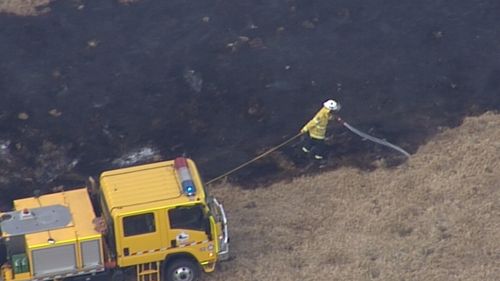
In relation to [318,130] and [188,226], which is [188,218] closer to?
[188,226]

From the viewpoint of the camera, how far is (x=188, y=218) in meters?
23.2

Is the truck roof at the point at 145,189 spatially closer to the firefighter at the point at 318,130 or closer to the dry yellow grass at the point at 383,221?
the dry yellow grass at the point at 383,221

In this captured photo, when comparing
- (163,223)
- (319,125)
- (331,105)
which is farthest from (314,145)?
(163,223)

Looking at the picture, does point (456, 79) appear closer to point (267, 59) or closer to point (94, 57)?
point (267, 59)

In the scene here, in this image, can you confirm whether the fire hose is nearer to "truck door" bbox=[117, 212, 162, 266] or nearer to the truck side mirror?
the truck side mirror

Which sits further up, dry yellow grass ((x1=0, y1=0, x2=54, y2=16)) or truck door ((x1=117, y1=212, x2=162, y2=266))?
dry yellow grass ((x1=0, y1=0, x2=54, y2=16))

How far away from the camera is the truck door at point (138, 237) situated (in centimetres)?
2286

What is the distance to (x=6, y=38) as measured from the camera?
32.7 metres

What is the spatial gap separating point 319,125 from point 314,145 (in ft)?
1.91

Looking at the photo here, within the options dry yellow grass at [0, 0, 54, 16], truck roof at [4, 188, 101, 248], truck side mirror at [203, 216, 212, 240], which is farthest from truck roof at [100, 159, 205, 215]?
dry yellow grass at [0, 0, 54, 16]

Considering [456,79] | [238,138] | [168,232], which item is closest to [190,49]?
[238,138]

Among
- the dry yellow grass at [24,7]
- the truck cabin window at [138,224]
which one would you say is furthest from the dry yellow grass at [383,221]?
the dry yellow grass at [24,7]

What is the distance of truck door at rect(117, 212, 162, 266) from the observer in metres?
22.9

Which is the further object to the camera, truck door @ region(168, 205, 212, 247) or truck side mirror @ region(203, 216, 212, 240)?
truck side mirror @ region(203, 216, 212, 240)
